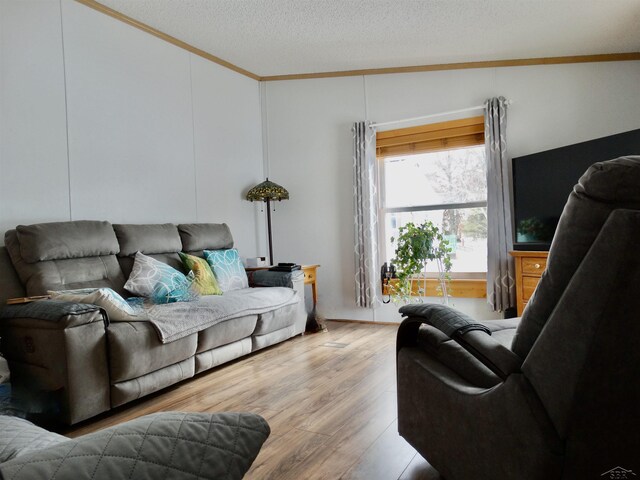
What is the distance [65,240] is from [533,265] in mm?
3542

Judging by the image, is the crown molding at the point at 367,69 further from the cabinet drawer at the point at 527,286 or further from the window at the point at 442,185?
the cabinet drawer at the point at 527,286

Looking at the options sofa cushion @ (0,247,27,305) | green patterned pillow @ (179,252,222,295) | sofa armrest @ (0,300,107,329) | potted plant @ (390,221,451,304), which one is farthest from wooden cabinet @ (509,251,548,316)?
sofa cushion @ (0,247,27,305)

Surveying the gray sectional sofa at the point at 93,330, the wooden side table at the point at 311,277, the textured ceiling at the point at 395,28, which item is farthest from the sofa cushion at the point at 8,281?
the wooden side table at the point at 311,277

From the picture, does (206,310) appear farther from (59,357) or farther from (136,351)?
(59,357)

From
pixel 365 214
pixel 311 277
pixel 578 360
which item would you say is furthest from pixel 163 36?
pixel 578 360

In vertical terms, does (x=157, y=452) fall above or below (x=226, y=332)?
above

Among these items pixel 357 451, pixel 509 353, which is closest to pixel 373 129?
pixel 357 451

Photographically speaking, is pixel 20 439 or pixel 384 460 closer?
pixel 20 439

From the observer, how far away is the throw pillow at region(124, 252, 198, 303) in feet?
10.1

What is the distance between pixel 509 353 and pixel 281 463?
43.3 inches

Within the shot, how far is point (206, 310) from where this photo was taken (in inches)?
114

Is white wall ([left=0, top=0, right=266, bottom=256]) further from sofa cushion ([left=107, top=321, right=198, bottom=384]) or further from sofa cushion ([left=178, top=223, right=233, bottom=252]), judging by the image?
sofa cushion ([left=107, top=321, right=198, bottom=384])

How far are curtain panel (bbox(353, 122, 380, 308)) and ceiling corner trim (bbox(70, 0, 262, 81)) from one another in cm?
143

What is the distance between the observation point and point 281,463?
1760 millimetres
